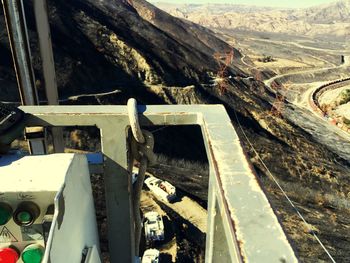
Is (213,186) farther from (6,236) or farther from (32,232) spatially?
(6,236)

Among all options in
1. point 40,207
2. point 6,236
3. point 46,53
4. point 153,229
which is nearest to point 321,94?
point 153,229

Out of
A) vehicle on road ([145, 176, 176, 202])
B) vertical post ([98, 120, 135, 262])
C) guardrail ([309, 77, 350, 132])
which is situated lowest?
guardrail ([309, 77, 350, 132])

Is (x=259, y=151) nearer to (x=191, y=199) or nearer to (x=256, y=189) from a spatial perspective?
(x=191, y=199)

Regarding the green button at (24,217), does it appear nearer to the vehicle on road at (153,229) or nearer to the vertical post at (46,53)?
the vertical post at (46,53)

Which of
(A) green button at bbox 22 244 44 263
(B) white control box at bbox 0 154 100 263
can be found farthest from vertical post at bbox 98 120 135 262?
(A) green button at bbox 22 244 44 263

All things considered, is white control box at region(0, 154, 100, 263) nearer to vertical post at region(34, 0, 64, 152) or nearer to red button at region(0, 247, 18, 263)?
red button at region(0, 247, 18, 263)

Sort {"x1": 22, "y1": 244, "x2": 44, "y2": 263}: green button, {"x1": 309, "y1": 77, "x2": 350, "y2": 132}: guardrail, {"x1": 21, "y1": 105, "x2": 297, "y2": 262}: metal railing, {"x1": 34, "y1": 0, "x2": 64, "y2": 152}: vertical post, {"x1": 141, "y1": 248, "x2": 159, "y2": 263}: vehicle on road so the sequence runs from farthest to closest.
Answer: {"x1": 309, "y1": 77, "x2": 350, "y2": 132}: guardrail < {"x1": 141, "y1": 248, "x2": 159, "y2": 263}: vehicle on road < {"x1": 34, "y1": 0, "x2": 64, "y2": 152}: vertical post < {"x1": 22, "y1": 244, "x2": 44, "y2": 263}: green button < {"x1": 21, "y1": 105, "x2": 297, "y2": 262}: metal railing

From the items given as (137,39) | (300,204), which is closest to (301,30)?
(137,39)
